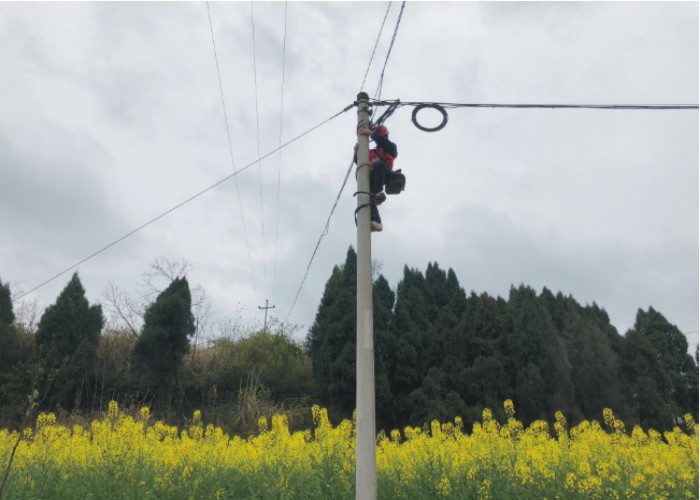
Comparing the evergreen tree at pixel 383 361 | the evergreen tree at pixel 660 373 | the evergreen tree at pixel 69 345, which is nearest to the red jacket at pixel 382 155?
the evergreen tree at pixel 383 361

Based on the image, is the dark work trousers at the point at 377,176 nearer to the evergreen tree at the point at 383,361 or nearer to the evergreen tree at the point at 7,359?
the evergreen tree at the point at 383,361

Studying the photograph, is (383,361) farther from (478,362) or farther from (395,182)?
(395,182)

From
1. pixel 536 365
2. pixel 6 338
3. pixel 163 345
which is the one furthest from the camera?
pixel 536 365

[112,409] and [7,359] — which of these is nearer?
[112,409]

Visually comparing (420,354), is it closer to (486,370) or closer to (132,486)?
(486,370)

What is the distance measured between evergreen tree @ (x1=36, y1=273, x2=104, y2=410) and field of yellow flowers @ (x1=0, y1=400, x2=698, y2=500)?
8018mm

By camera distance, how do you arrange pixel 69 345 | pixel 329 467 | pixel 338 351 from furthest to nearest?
pixel 338 351 → pixel 69 345 → pixel 329 467

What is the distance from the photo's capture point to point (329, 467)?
6312mm

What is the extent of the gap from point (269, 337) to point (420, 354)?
245 inches

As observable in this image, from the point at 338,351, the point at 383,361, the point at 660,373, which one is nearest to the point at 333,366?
the point at 338,351

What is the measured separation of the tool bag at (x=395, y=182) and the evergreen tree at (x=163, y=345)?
1371 cm

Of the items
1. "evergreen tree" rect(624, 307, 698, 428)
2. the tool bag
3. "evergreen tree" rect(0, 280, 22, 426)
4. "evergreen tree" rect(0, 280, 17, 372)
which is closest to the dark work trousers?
the tool bag

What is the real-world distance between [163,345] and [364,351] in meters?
14.2

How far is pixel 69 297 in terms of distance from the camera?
16.3m
